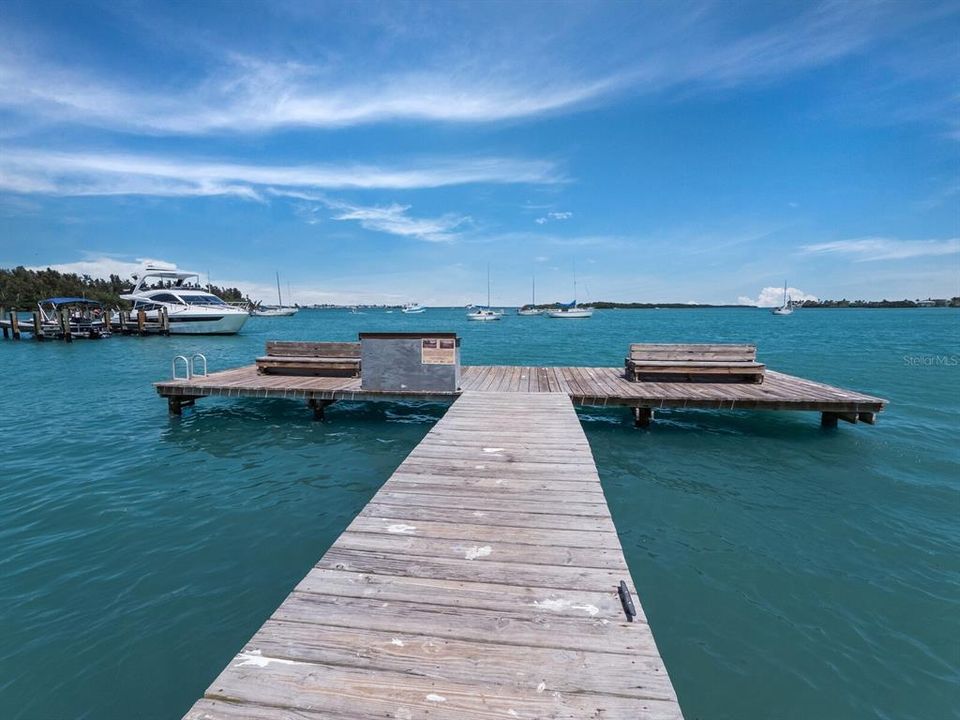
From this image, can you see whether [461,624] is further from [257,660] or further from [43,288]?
[43,288]

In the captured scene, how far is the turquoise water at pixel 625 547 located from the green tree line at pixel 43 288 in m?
88.5

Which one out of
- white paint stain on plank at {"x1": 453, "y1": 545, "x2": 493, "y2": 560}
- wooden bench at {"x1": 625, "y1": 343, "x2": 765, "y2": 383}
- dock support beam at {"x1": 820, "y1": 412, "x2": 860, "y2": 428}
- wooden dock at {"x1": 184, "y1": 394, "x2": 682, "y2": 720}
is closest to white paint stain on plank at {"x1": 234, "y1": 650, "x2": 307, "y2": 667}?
wooden dock at {"x1": 184, "y1": 394, "x2": 682, "y2": 720}

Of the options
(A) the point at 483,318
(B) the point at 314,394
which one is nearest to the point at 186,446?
(B) the point at 314,394

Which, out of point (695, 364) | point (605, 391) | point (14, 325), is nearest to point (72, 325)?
point (14, 325)

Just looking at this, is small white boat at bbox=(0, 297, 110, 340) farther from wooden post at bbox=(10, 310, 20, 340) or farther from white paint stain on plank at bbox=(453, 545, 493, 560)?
white paint stain on plank at bbox=(453, 545, 493, 560)

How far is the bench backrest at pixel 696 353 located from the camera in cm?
1166

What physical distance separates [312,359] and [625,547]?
985 centimetres

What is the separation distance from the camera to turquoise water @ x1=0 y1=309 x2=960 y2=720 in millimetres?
3867

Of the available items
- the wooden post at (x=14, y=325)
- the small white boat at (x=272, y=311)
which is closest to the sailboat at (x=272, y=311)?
the small white boat at (x=272, y=311)

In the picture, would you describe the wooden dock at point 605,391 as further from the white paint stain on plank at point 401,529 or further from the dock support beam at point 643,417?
the white paint stain on plank at point 401,529

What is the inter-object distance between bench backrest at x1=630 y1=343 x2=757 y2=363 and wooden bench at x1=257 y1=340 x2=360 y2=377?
779cm

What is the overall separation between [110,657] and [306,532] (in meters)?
2.38

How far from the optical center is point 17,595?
4.93 m

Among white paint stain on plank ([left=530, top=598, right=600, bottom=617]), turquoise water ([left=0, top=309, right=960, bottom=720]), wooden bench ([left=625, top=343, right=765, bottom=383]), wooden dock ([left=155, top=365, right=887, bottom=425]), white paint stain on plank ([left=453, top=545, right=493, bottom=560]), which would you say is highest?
wooden bench ([left=625, top=343, right=765, bottom=383])
